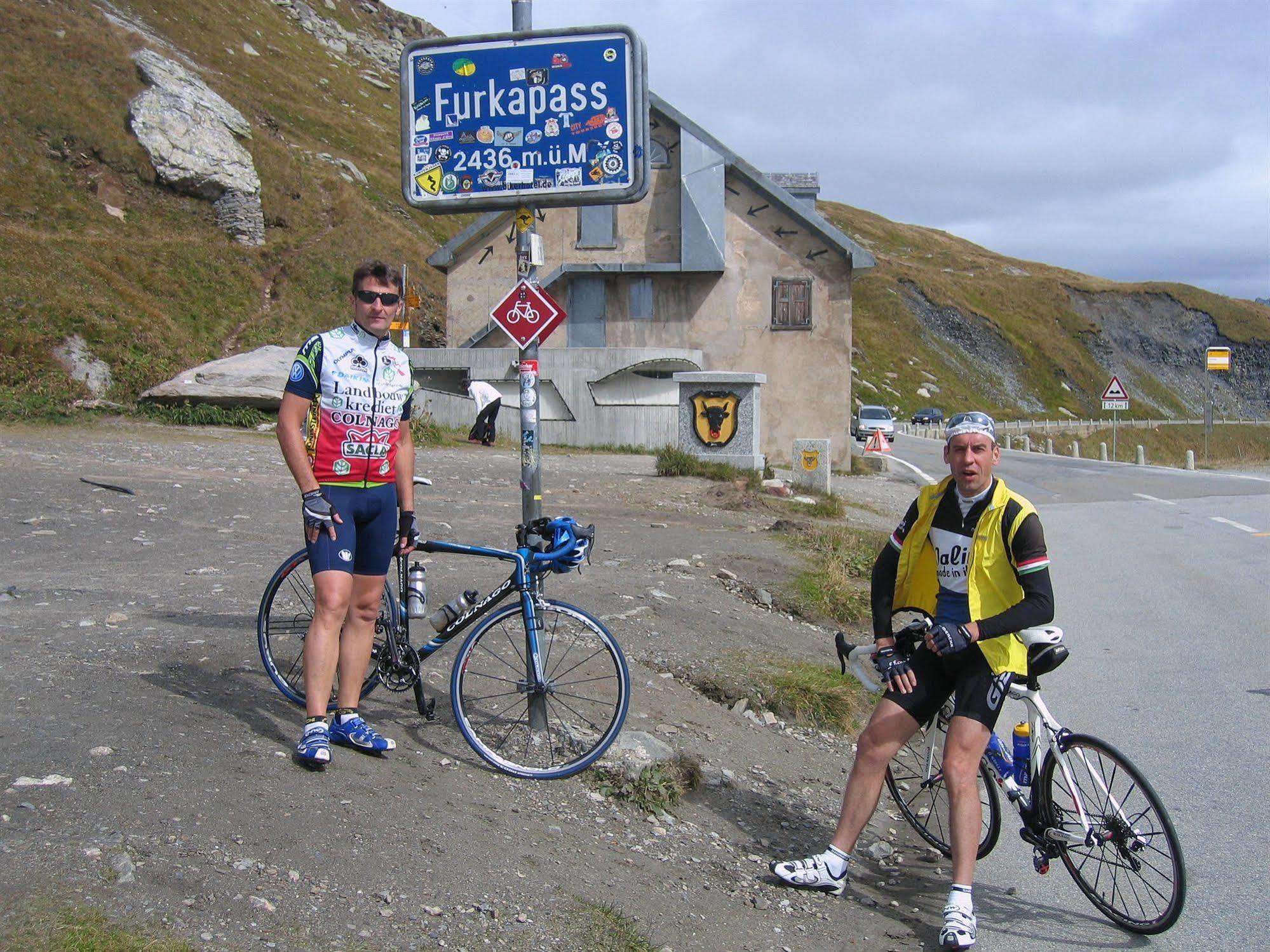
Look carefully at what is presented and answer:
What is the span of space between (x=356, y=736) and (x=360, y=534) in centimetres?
84

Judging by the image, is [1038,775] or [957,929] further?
[1038,775]

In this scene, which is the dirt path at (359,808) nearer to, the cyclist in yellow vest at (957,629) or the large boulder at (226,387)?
the cyclist in yellow vest at (957,629)

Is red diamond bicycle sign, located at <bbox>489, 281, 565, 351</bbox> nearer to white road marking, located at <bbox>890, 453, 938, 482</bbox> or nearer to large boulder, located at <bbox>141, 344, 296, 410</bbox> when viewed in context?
large boulder, located at <bbox>141, 344, 296, 410</bbox>

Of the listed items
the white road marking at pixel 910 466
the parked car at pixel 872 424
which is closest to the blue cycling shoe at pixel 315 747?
the white road marking at pixel 910 466

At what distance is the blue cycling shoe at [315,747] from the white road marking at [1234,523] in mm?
15854

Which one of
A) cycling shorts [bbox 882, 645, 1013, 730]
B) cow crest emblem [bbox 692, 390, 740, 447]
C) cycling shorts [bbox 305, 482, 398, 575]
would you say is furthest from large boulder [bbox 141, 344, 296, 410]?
cycling shorts [bbox 882, 645, 1013, 730]

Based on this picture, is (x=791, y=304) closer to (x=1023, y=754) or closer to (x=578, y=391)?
(x=578, y=391)

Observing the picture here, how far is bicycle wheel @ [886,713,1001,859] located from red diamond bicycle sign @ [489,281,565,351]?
8.45ft

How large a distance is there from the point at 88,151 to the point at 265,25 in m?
57.2

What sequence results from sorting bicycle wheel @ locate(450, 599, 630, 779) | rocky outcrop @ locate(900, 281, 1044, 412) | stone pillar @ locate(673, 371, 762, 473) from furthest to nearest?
rocky outcrop @ locate(900, 281, 1044, 412) < stone pillar @ locate(673, 371, 762, 473) < bicycle wheel @ locate(450, 599, 630, 779)

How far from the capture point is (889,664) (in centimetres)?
428

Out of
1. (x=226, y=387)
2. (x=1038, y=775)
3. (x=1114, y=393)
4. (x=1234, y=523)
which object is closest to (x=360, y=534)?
(x=1038, y=775)

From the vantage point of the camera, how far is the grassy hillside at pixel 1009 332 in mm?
86875

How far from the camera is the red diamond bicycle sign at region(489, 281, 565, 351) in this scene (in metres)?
5.46
